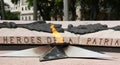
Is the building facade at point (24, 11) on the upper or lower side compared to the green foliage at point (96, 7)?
lower

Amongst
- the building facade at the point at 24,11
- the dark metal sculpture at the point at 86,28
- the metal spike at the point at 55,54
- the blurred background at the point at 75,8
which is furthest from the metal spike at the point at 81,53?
the building facade at the point at 24,11

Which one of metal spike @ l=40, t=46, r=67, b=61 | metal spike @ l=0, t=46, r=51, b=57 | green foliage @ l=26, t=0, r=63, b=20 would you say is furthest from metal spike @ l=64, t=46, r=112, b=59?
green foliage @ l=26, t=0, r=63, b=20

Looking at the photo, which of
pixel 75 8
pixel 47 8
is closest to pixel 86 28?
pixel 75 8

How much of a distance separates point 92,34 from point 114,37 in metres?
0.63

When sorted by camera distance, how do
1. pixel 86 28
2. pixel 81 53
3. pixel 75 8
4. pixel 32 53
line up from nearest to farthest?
pixel 81 53 < pixel 32 53 < pixel 86 28 < pixel 75 8

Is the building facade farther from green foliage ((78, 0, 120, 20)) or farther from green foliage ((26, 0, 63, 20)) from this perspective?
green foliage ((78, 0, 120, 20))

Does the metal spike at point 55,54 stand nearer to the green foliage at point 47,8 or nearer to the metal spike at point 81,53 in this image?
the metal spike at point 81,53

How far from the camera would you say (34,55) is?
8.13 meters

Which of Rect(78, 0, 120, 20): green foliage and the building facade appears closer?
Rect(78, 0, 120, 20): green foliage

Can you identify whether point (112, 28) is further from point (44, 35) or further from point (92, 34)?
point (44, 35)

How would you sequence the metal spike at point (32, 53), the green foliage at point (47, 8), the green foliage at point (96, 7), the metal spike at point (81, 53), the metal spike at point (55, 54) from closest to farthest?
the metal spike at point (55, 54) → the metal spike at point (81, 53) → the metal spike at point (32, 53) → the green foliage at point (96, 7) → the green foliage at point (47, 8)

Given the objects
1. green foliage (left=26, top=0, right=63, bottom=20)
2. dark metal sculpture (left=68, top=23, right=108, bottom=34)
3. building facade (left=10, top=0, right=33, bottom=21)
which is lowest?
building facade (left=10, top=0, right=33, bottom=21)

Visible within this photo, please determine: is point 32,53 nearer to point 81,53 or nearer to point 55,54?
point 55,54

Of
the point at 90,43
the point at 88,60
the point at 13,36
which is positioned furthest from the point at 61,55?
the point at 13,36
